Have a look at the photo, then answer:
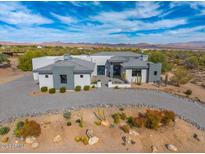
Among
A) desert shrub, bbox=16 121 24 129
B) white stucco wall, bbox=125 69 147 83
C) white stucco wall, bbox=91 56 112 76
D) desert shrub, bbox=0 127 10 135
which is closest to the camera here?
desert shrub, bbox=0 127 10 135

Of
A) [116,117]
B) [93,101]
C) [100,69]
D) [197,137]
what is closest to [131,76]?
[100,69]

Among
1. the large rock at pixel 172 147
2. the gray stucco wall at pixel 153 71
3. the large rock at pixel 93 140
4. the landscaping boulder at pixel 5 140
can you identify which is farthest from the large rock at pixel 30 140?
the gray stucco wall at pixel 153 71

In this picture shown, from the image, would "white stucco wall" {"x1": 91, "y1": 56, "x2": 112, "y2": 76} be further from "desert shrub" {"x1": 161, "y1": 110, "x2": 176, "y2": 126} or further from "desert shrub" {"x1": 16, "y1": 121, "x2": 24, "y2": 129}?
"desert shrub" {"x1": 16, "y1": 121, "x2": 24, "y2": 129}

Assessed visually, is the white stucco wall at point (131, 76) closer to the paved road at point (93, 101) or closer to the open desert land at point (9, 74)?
the paved road at point (93, 101)

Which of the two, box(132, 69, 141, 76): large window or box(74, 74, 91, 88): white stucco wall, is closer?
box(74, 74, 91, 88): white stucco wall

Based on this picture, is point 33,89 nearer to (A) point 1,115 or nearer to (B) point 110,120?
(A) point 1,115

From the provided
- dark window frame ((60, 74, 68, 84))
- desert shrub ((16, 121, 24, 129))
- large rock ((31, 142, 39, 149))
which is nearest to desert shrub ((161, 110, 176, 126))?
large rock ((31, 142, 39, 149))
